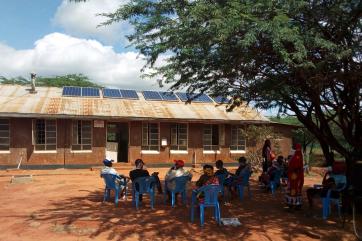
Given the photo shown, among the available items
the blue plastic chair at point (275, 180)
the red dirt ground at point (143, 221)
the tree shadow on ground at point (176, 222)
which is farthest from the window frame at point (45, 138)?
the blue plastic chair at point (275, 180)

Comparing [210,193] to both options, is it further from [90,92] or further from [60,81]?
[60,81]

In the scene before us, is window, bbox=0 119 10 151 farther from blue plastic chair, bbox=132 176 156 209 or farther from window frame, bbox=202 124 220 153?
blue plastic chair, bbox=132 176 156 209

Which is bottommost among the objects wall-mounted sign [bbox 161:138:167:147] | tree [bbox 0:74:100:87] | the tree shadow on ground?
the tree shadow on ground

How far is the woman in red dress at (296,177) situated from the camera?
9.48 m

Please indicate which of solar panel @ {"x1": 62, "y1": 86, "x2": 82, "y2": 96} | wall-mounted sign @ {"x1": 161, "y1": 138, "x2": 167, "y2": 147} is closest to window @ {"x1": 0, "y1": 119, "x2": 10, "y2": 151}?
solar panel @ {"x1": 62, "y1": 86, "x2": 82, "y2": 96}

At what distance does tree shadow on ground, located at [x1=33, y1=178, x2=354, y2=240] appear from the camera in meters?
7.69

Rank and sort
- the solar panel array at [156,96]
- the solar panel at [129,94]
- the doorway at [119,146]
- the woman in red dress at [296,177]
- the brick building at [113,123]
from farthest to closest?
1. the solar panel array at [156,96]
2. the solar panel at [129,94]
3. the doorway at [119,146]
4. the brick building at [113,123]
5. the woman in red dress at [296,177]

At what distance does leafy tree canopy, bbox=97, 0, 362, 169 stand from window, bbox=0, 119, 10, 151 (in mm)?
12144

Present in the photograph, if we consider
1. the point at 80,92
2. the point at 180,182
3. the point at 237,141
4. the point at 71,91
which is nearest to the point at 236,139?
the point at 237,141

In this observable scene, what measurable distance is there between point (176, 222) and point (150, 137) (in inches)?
533

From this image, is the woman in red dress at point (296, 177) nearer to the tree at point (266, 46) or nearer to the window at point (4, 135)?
the tree at point (266, 46)

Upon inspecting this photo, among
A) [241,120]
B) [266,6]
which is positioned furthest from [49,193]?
[241,120]

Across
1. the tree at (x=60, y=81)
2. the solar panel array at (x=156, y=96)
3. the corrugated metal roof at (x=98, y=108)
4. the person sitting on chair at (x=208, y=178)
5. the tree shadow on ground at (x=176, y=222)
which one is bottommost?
the tree shadow on ground at (x=176, y=222)

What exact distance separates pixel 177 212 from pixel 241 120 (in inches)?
539
